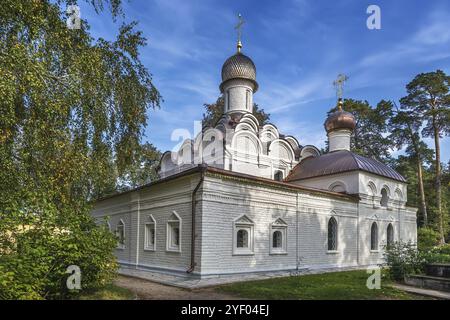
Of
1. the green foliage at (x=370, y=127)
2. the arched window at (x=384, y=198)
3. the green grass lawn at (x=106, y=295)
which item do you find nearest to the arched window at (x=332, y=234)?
the arched window at (x=384, y=198)

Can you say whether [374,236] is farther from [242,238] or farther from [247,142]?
[242,238]

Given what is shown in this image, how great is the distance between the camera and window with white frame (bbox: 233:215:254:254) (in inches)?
497

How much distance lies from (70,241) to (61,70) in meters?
3.32

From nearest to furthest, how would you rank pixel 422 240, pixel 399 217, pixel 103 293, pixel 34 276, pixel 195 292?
pixel 34 276 < pixel 103 293 < pixel 195 292 < pixel 399 217 < pixel 422 240

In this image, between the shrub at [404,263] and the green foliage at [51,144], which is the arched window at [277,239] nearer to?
the shrub at [404,263]

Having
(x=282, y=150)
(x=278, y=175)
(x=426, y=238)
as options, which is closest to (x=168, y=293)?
(x=278, y=175)

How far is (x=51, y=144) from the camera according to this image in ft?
23.4

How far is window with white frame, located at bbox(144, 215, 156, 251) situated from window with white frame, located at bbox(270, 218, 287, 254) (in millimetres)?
4403

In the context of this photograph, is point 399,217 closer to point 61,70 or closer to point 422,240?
point 422,240

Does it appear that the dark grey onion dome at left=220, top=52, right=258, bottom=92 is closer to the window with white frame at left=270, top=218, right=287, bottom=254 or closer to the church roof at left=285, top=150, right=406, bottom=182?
the church roof at left=285, top=150, right=406, bottom=182

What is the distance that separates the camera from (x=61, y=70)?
7.57m

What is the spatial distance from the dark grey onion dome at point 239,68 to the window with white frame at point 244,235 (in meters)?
10.7

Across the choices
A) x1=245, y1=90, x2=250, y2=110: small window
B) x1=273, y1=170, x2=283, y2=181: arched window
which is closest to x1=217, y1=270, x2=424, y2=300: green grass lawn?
x1=273, y1=170, x2=283, y2=181: arched window

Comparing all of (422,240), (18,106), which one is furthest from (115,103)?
(422,240)
